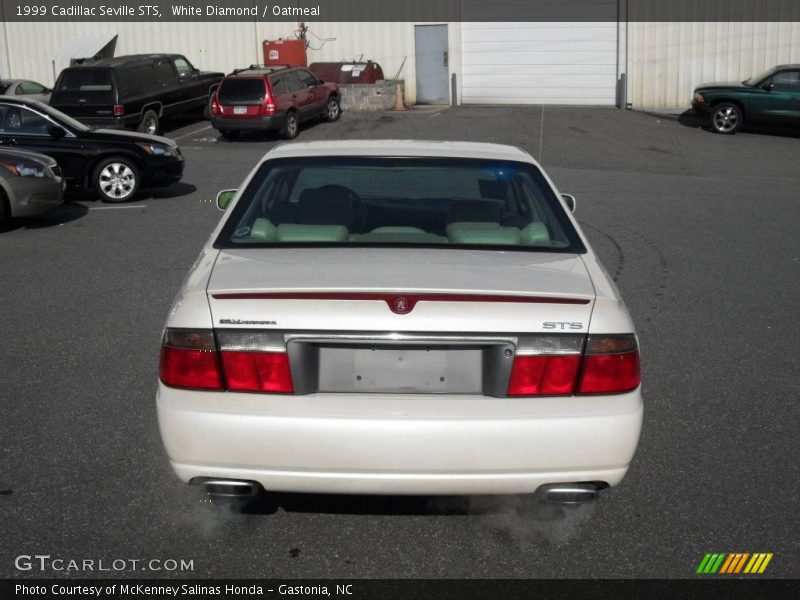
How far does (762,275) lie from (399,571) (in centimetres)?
647

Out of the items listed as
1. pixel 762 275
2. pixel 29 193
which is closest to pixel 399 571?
pixel 762 275

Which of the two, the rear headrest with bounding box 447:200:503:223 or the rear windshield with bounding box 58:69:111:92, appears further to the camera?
the rear windshield with bounding box 58:69:111:92

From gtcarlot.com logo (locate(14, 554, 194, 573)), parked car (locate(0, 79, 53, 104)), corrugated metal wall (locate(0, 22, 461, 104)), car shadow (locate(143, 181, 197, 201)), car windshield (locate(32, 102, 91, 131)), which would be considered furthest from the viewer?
corrugated metal wall (locate(0, 22, 461, 104))

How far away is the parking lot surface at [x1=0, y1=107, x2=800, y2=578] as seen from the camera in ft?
13.3

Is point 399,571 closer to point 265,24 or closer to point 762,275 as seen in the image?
point 762,275

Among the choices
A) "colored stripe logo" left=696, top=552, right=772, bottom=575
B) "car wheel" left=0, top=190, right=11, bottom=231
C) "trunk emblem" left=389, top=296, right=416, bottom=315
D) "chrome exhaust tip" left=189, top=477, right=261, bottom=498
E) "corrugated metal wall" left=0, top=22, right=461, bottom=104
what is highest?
"corrugated metal wall" left=0, top=22, right=461, bottom=104

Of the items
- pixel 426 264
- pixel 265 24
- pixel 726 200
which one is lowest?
pixel 726 200

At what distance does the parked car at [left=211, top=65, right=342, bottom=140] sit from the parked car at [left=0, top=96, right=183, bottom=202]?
7.48m

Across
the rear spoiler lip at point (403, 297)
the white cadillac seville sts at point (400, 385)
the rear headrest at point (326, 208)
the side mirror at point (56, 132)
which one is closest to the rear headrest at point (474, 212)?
the rear headrest at point (326, 208)

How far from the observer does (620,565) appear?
13.0 ft

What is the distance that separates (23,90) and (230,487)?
23766 mm

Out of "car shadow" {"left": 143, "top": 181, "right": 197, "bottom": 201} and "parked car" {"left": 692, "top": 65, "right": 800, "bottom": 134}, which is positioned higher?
"parked car" {"left": 692, "top": 65, "right": 800, "bottom": 134}

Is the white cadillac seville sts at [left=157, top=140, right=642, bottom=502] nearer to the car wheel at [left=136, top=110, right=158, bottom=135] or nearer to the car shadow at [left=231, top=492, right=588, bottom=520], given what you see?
the car shadow at [left=231, top=492, right=588, bottom=520]

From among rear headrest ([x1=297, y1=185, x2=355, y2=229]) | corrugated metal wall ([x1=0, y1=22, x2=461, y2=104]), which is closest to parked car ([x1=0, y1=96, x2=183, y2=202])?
rear headrest ([x1=297, y1=185, x2=355, y2=229])
